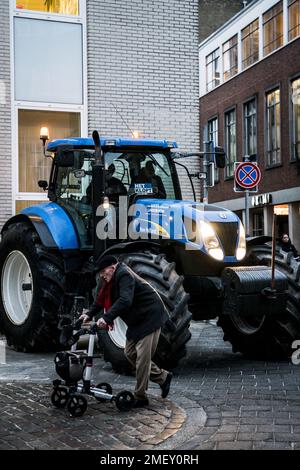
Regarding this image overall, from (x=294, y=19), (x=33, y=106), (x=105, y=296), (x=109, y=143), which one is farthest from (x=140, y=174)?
(x=294, y=19)

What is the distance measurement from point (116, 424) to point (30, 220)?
4.59 meters

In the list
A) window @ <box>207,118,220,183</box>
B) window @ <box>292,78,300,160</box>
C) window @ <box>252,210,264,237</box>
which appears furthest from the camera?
window @ <box>207,118,220,183</box>

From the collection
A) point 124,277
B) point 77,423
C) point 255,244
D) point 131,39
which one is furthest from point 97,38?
point 77,423

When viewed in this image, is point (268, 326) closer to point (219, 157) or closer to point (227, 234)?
point (227, 234)

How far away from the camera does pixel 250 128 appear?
3397 centimetres

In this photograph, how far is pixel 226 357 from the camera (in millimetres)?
9586

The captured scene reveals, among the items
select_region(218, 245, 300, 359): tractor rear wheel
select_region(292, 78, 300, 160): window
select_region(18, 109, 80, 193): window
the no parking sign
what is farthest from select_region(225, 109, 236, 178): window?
select_region(218, 245, 300, 359): tractor rear wheel

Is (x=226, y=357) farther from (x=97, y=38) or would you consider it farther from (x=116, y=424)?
(x=97, y=38)

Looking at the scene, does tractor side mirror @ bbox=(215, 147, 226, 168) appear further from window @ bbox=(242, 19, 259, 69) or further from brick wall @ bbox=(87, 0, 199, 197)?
window @ bbox=(242, 19, 259, 69)

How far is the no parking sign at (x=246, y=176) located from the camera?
16.0 metres

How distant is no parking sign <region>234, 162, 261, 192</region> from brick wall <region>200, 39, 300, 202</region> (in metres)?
13.2

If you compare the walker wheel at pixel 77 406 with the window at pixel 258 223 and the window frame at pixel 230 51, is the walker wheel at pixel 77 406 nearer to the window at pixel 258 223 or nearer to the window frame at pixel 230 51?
the window at pixel 258 223

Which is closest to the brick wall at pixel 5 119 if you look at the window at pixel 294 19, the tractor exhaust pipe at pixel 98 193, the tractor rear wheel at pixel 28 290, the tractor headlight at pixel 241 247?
the tractor rear wheel at pixel 28 290

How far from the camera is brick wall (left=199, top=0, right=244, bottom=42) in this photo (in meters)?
41.0
